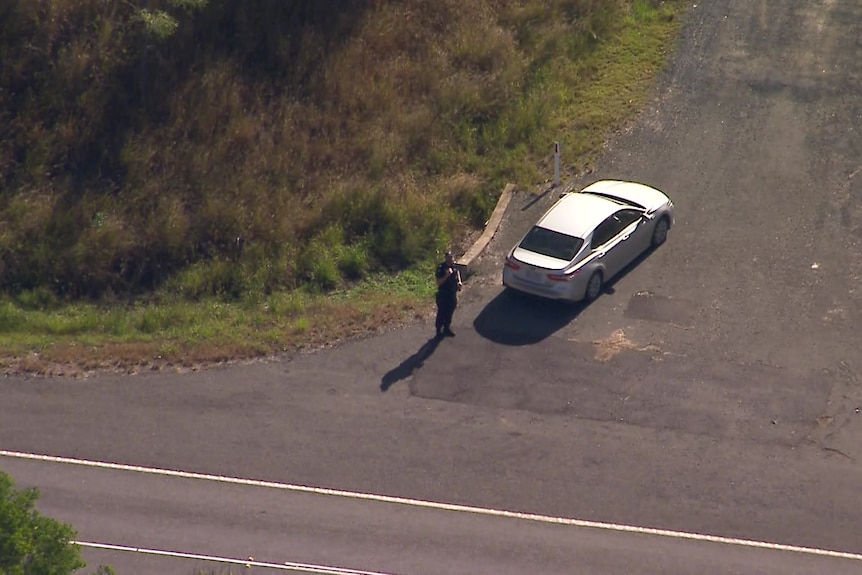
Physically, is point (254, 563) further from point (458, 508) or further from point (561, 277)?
point (561, 277)

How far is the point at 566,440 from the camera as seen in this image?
15.8 metres

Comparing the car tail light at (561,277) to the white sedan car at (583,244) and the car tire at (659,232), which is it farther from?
the car tire at (659,232)

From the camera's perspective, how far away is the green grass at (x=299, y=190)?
19.2 metres

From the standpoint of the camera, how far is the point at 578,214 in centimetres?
1945

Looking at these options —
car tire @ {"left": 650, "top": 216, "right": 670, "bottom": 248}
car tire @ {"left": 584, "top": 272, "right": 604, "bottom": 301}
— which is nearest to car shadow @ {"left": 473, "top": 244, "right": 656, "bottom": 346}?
car tire @ {"left": 584, "top": 272, "right": 604, "bottom": 301}

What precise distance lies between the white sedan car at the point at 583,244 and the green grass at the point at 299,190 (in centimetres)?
206

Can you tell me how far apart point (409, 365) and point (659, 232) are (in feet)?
20.2

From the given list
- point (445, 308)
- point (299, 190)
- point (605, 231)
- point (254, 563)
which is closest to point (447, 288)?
point (445, 308)

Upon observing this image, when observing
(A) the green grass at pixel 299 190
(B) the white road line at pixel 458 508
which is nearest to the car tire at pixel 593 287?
(A) the green grass at pixel 299 190

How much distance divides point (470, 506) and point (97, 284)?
9694 mm

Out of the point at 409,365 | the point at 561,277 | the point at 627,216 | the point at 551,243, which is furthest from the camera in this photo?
the point at 627,216

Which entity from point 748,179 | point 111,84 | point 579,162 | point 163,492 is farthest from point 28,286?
point 748,179

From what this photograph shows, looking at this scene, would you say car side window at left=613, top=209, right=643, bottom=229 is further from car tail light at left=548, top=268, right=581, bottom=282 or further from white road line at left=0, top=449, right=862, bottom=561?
white road line at left=0, top=449, right=862, bottom=561

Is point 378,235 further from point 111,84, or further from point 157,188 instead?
point 111,84
